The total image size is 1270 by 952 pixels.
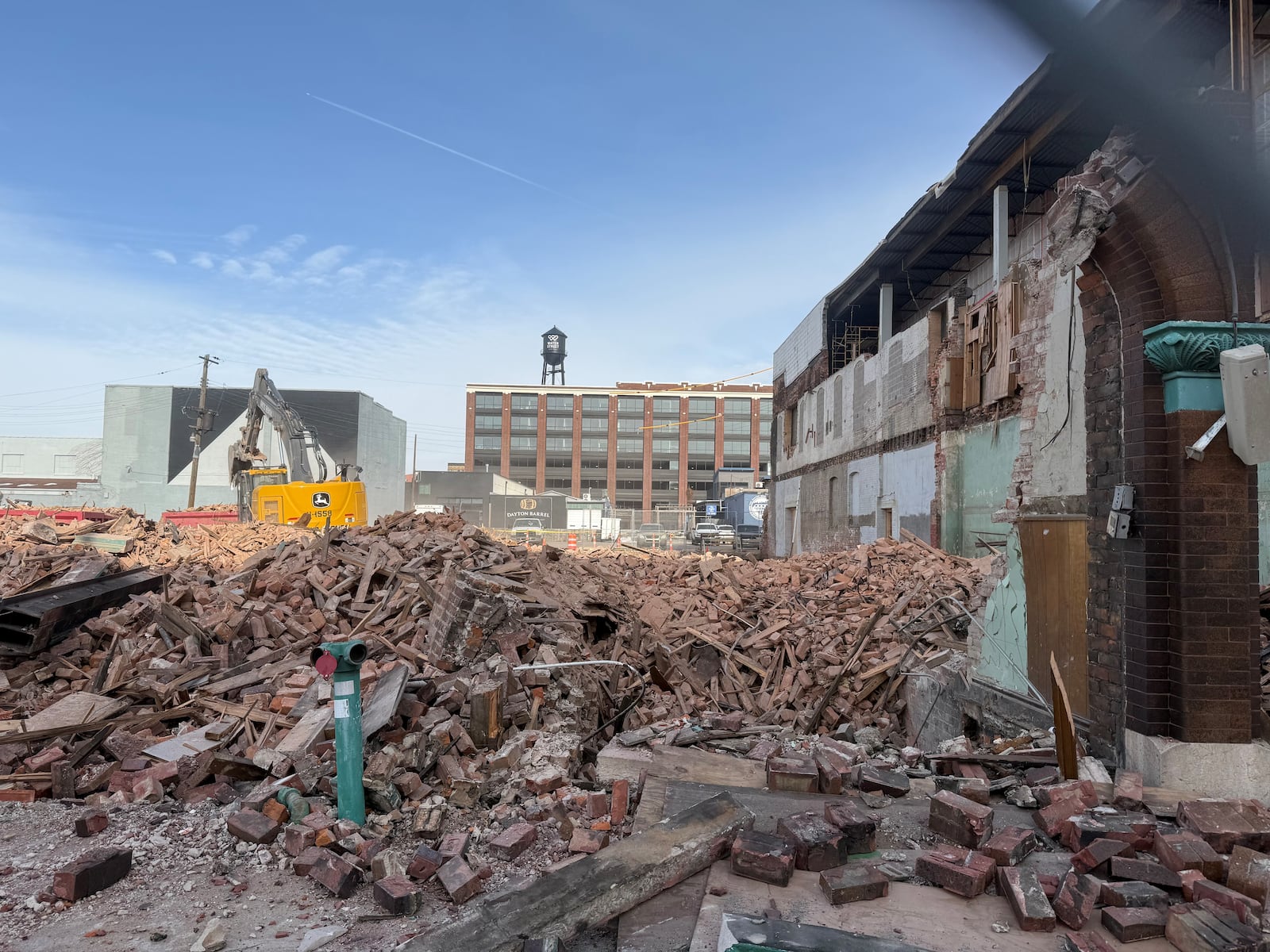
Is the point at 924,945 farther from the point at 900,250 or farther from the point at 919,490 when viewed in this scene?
the point at 900,250

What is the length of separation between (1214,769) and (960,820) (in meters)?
1.99

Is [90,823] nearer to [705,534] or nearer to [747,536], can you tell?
[705,534]

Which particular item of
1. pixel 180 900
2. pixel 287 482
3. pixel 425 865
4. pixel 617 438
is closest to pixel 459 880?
pixel 425 865

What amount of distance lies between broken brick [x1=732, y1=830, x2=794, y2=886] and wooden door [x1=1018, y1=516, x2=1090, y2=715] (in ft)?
10.8

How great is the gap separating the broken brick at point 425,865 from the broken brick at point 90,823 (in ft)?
7.35

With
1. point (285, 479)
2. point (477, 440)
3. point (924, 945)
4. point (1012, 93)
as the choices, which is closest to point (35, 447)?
Answer: point (477, 440)

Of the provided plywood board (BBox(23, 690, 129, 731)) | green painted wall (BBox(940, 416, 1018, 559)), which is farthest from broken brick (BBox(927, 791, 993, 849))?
green painted wall (BBox(940, 416, 1018, 559))

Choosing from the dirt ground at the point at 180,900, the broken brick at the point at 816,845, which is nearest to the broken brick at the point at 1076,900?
the broken brick at the point at 816,845

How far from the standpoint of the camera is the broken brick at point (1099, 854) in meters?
3.85

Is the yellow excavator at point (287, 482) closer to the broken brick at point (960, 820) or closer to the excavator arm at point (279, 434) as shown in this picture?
the excavator arm at point (279, 434)

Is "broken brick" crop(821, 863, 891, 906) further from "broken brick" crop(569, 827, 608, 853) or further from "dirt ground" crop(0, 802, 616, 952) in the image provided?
"broken brick" crop(569, 827, 608, 853)

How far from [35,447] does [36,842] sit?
67.0 m

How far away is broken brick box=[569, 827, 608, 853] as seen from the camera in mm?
4449

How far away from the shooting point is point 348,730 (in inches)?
188
